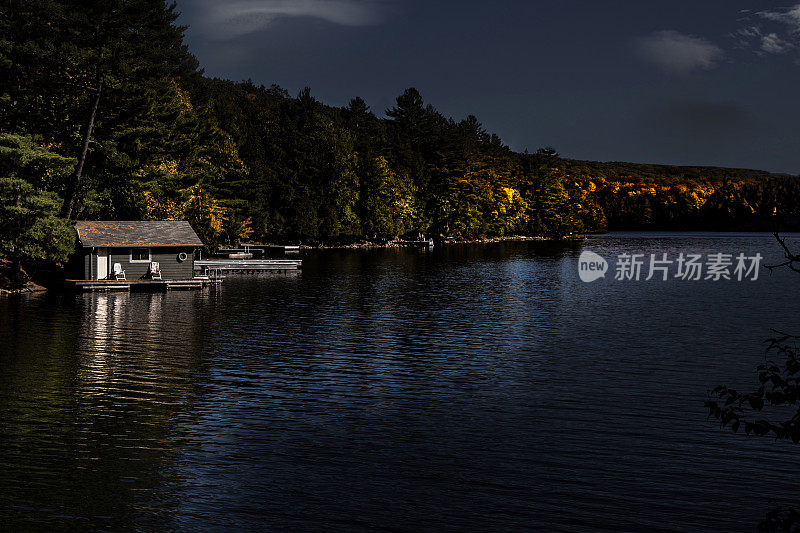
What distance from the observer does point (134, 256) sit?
5869cm

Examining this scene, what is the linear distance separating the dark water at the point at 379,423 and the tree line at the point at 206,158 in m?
6.91

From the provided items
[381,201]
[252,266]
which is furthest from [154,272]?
[381,201]

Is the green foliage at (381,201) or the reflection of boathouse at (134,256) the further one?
the green foliage at (381,201)

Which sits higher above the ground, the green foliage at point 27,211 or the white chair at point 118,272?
the green foliage at point 27,211

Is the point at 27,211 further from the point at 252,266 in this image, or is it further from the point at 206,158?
the point at 206,158

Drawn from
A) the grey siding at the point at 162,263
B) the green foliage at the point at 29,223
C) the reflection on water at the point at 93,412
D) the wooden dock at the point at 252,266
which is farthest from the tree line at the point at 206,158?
the reflection on water at the point at 93,412

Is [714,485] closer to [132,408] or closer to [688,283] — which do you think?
[132,408]

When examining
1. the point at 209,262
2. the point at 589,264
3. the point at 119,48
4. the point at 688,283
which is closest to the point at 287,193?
→ the point at 209,262

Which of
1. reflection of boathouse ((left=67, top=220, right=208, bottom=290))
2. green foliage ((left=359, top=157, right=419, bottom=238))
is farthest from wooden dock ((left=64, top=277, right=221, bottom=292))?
green foliage ((left=359, top=157, right=419, bottom=238))

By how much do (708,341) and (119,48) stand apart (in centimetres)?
4782

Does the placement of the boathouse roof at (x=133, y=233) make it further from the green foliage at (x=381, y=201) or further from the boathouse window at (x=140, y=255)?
the green foliage at (x=381, y=201)

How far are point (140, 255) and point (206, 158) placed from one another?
3966 cm

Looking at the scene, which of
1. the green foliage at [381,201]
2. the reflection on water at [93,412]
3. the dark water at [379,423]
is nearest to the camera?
the dark water at [379,423]

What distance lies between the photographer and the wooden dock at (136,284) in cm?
5581
